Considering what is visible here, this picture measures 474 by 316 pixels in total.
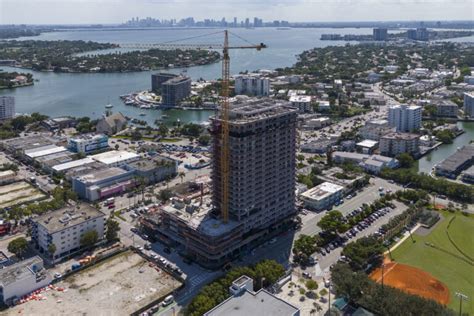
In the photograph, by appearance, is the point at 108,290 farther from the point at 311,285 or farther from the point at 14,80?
the point at 14,80

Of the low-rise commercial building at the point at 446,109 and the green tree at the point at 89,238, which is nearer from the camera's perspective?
the green tree at the point at 89,238

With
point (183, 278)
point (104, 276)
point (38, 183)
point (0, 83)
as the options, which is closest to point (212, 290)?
point (183, 278)

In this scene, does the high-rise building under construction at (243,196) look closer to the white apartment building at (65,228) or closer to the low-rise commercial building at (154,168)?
the white apartment building at (65,228)

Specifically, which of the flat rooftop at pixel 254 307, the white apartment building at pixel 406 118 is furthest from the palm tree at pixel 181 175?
the white apartment building at pixel 406 118

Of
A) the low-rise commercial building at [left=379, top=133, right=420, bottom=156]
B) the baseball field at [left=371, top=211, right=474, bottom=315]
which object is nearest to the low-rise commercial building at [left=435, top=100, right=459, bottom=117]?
the low-rise commercial building at [left=379, top=133, right=420, bottom=156]

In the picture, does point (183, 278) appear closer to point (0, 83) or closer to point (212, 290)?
point (212, 290)

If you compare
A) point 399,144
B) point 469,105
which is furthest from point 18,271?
point 469,105
